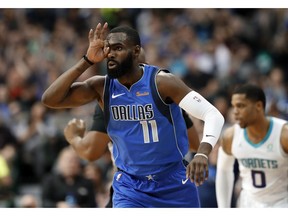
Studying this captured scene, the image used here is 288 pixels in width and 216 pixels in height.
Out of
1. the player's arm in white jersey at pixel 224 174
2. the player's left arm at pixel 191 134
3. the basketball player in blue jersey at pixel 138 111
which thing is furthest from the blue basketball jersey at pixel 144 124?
the player's arm in white jersey at pixel 224 174

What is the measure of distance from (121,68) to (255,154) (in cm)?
230

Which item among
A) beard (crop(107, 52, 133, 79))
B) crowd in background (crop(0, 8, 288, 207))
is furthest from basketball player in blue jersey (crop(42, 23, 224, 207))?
crowd in background (crop(0, 8, 288, 207))

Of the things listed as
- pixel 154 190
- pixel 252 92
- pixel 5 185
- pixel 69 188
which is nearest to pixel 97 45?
pixel 154 190

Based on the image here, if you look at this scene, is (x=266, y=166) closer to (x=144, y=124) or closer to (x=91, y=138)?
(x=91, y=138)

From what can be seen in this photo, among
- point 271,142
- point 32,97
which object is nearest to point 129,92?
point 271,142

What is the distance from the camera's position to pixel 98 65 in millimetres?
13727

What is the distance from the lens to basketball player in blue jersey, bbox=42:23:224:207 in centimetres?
582

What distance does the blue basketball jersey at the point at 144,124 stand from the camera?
5.89 meters

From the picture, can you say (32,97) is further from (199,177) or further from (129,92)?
(199,177)

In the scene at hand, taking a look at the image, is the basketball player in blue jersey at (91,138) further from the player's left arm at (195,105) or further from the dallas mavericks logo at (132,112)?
the player's left arm at (195,105)

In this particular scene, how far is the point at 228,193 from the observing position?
7758 mm

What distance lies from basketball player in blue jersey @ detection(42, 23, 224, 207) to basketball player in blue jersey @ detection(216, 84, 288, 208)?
1475 mm

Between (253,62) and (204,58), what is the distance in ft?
3.42

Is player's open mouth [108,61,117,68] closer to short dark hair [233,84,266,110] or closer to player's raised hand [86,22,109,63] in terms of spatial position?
player's raised hand [86,22,109,63]
